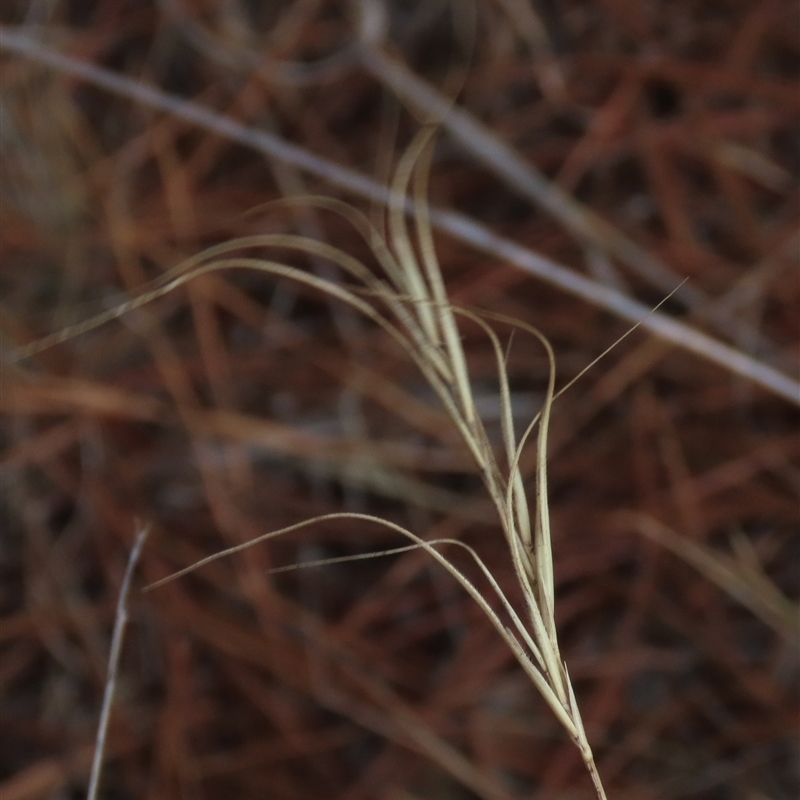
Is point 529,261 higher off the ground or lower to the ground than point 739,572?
higher

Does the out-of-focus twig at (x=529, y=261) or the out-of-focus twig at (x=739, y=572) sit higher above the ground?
the out-of-focus twig at (x=529, y=261)

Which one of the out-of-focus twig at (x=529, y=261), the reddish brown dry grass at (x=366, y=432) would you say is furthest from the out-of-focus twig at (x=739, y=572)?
the out-of-focus twig at (x=529, y=261)

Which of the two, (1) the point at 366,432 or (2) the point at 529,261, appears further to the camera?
(1) the point at 366,432

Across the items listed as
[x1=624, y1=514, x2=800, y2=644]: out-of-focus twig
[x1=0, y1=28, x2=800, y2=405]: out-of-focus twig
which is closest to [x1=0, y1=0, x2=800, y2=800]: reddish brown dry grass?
[x1=624, y1=514, x2=800, y2=644]: out-of-focus twig

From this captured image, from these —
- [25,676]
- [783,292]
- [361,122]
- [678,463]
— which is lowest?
[25,676]

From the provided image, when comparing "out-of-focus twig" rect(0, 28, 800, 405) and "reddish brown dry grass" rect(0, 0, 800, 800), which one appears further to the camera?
"reddish brown dry grass" rect(0, 0, 800, 800)

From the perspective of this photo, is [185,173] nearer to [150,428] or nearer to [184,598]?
[150,428]

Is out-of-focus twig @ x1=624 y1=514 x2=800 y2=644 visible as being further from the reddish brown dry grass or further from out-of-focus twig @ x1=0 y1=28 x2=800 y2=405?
out-of-focus twig @ x1=0 y1=28 x2=800 y2=405

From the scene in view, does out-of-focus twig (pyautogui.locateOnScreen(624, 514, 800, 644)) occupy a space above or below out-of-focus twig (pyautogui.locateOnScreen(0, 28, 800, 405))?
below

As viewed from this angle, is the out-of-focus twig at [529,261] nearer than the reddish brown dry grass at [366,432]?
Yes

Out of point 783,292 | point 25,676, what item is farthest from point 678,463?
point 25,676

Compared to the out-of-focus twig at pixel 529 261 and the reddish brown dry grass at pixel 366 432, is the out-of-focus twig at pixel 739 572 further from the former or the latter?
the out-of-focus twig at pixel 529 261
